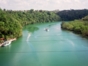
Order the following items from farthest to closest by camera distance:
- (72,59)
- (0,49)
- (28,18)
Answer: (28,18) < (0,49) < (72,59)

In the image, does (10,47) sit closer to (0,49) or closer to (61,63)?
(0,49)

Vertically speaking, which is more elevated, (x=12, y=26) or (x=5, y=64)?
(x=12, y=26)

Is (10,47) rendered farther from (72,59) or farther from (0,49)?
(72,59)

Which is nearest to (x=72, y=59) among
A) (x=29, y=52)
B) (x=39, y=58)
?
(x=39, y=58)

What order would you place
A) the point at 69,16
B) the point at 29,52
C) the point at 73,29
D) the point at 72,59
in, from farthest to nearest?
the point at 69,16 → the point at 73,29 → the point at 29,52 → the point at 72,59

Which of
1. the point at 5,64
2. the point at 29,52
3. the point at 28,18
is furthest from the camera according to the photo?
the point at 28,18

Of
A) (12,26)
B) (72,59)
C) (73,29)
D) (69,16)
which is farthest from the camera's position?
(69,16)

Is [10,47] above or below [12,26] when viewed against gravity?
below

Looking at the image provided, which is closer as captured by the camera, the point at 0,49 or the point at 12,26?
the point at 0,49

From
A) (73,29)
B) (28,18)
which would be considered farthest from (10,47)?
(28,18)
